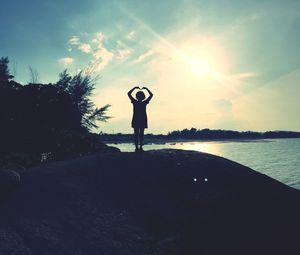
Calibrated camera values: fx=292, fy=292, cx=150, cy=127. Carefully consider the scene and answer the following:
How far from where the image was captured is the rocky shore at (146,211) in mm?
5691

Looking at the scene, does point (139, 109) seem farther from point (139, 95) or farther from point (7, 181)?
point (7, 181)

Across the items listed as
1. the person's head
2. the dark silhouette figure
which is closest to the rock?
the dark silhouette figure

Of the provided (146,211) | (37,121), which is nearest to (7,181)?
(146,211)

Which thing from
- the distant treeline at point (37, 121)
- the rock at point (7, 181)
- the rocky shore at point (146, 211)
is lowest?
the rocky shore at point (146, 211)

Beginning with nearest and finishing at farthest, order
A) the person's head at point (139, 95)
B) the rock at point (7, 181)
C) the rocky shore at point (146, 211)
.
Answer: the rocky shore at point (146, 211) → the rock at point (7, 181) → the person's head at point (139, 95)

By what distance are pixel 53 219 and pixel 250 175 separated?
6578 millimetres

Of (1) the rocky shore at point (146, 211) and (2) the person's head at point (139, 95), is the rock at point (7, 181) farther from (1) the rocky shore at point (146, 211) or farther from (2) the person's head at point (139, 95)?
(2) the person's head at point (139, 95)

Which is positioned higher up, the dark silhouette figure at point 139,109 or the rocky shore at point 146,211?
the dark silhouette figure at point 139,109

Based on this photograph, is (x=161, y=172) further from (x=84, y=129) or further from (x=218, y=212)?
(x=84, y=129)

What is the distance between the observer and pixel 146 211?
6.98 metres

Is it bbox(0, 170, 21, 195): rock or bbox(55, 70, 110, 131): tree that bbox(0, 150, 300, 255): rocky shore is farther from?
bbox(55, 70, 110, 131): tree

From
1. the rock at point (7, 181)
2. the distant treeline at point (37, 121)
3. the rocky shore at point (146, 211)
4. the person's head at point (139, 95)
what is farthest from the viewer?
the distant treeline at point (37, 121)

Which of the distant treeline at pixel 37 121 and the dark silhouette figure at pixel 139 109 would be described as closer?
the dark silhouette figure at pixel 139 109

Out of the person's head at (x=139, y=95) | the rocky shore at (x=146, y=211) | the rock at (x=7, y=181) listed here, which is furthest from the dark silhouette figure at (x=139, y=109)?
the rock at (x=7, y=181)
